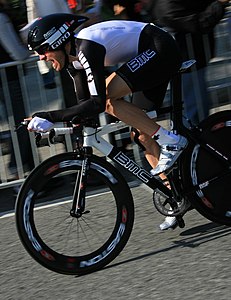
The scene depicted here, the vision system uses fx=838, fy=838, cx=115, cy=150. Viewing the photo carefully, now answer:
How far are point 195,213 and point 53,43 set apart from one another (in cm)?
184

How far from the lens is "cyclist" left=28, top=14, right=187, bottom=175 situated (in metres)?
5.25

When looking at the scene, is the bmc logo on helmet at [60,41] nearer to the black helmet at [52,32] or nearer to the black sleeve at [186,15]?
the black helmet at [52,32]

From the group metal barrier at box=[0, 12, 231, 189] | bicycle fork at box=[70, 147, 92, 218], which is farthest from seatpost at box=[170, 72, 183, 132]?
metal barrier at box=[0, 12, 231, 189]

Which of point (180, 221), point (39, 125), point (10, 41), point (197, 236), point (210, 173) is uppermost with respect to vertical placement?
point (10, 41)

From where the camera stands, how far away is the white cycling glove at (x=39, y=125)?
5227 millimetres

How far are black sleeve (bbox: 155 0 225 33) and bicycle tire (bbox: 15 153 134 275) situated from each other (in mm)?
2080

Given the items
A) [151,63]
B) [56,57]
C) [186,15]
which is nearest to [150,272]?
[151,63]

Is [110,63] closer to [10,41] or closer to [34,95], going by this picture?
[10,41]

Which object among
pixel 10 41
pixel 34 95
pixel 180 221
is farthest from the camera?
pixel 34 95

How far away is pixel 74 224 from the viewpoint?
565 cm

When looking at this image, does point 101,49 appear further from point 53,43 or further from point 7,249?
point 7,249

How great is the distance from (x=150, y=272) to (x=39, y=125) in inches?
45.6

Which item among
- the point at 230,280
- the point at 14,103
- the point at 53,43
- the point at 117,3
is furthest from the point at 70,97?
the point at 230,280

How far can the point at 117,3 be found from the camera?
7.93m
